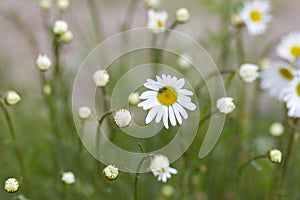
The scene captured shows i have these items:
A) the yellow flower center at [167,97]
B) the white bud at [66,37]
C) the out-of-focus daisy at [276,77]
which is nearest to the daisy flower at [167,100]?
the yellow flower center at [167,97]

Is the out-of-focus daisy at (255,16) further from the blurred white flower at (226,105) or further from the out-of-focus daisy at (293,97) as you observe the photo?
the blurred white flower at (226,105)

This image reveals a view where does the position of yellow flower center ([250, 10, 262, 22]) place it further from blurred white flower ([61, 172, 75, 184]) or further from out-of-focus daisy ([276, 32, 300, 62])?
blurred white flower ([61, 172, 75, 184])

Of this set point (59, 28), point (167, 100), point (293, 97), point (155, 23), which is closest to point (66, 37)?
point (59, 28)

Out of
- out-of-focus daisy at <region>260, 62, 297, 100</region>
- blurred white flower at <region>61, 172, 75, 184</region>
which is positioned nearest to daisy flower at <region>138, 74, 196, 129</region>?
blurred white flower at <region>61, 172, 75, 184</region>

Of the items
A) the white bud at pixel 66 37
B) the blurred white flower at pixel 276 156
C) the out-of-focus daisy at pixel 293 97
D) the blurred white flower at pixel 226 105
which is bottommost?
the blurred white flower at pixel 276 156

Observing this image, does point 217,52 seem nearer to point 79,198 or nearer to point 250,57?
point 250,57

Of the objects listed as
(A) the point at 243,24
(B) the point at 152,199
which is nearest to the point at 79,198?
(B) the point at 152,199

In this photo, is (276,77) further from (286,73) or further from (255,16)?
(255,16)
